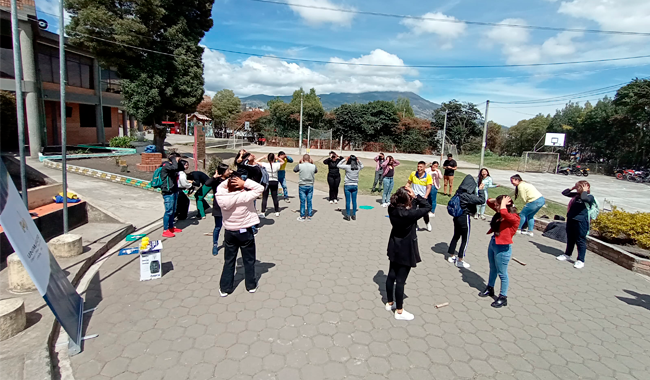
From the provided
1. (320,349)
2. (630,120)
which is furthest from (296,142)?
(320,349)

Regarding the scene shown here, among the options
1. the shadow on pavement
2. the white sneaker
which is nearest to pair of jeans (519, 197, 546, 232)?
the shadow on pavement

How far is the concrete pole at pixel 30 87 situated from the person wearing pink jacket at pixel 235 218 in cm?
1755

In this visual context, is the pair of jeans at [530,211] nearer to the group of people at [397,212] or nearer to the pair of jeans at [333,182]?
the group of people at [397,212]

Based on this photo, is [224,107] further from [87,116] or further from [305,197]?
[305,197]

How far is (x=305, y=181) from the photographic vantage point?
8.55 meters

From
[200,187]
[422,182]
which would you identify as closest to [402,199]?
[422,182]

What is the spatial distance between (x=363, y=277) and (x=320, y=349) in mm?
2046

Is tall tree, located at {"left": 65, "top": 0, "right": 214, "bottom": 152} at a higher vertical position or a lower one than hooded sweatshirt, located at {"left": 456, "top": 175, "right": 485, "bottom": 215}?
higher

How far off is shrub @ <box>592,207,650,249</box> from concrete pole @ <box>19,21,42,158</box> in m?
22.3

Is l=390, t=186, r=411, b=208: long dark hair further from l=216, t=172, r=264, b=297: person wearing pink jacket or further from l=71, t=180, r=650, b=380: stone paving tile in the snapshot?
l=216, t=172, r=264, b=297: person wearing pink jacket

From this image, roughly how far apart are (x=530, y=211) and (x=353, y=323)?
621cm

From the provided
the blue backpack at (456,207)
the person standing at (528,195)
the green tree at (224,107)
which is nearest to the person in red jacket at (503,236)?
the blue backpack at (456,207)

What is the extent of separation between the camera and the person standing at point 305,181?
8.50 meters

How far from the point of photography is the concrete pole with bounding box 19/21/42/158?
16516mm
